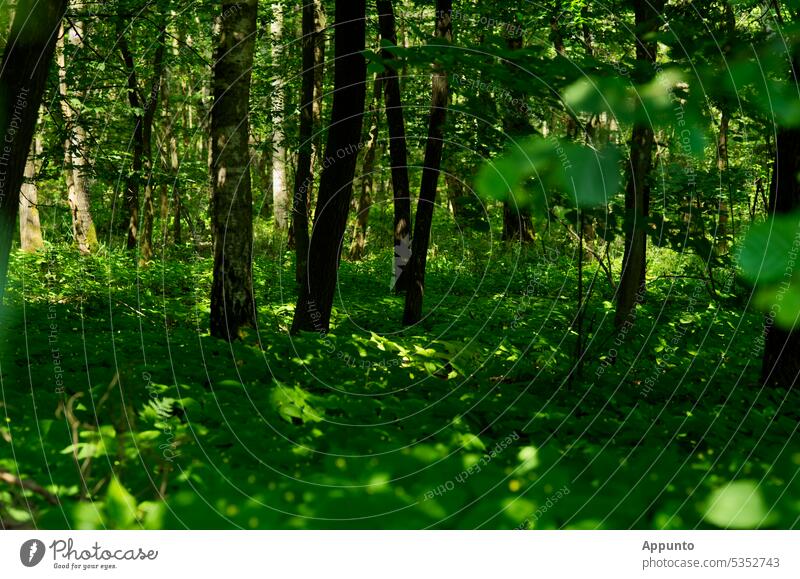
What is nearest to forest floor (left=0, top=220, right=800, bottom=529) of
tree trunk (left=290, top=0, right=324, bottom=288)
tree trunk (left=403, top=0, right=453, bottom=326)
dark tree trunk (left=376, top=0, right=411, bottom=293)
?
tree trunk (left=403, top=0, right=453, bottom=326)

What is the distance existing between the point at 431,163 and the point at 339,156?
7.26 feet

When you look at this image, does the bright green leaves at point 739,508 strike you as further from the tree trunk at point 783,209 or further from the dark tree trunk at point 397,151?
the dark tree trunk at point 397,151

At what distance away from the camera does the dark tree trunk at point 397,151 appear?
10.2m

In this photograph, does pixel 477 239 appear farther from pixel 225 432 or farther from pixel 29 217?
pixel 225 432

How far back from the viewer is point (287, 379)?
5.30m

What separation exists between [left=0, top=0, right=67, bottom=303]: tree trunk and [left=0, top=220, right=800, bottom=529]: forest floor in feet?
4.17

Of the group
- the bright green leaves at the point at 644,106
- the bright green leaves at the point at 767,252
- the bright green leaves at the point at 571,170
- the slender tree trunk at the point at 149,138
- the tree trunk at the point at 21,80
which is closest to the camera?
the bright green leaves at the point at 767,252

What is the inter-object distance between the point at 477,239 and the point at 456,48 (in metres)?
14.6

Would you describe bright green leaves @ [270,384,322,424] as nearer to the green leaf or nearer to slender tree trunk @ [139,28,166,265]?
the green leaf

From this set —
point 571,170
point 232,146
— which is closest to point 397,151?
point 232,146

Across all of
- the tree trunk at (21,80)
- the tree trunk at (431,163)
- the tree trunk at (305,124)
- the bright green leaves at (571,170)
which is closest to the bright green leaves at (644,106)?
the bright green leaves at (571,170)

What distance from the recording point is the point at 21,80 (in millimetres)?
3727

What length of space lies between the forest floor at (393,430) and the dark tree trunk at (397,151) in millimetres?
3693

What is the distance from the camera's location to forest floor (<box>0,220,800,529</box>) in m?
2.25
